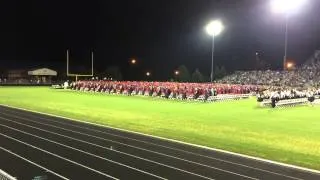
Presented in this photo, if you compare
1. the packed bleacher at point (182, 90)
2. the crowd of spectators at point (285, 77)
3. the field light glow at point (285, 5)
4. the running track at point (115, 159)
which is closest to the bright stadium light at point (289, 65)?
the crowd of spectators at point (285, 77)

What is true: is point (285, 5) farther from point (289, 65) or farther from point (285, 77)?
point (289, 65)

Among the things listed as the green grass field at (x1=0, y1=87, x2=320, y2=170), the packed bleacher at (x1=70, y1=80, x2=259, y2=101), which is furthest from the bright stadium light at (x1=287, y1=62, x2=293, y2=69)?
the green grass field at (x1=0, y1=87, x2=320, y2=170)

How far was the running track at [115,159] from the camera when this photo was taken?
11000mm

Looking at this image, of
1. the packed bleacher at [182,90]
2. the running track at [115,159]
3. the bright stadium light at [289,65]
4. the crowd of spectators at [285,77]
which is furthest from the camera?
the bright stadium light at [289,65]

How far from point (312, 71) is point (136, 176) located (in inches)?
2348

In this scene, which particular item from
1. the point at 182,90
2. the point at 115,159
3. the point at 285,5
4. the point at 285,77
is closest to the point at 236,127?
the point at 115,159

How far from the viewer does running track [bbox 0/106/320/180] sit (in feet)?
36.1

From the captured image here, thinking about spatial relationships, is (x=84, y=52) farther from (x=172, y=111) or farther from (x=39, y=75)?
→ (x=172, y=111)

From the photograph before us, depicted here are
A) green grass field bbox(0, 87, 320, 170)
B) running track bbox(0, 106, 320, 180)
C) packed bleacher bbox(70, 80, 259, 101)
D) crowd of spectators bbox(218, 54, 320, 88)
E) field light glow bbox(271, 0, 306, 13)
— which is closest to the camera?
running track bbox(0, 106, 320, 180)

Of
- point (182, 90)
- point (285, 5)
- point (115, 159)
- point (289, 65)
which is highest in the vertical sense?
point (285, 5)

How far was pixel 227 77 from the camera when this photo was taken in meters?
72.9

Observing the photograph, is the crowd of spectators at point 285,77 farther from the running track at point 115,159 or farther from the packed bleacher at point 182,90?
the running track at point 115,159

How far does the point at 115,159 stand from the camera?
12.6 metres

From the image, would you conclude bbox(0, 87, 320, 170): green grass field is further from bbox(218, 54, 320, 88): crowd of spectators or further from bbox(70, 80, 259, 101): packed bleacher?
bbox(218, 54, 320, 88): crowd of spectators
